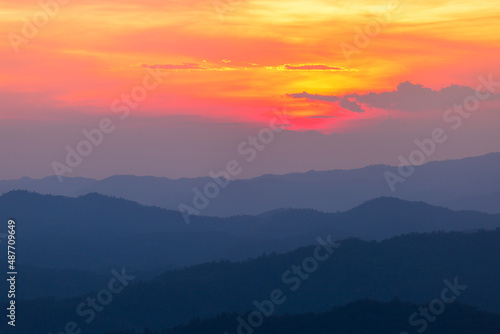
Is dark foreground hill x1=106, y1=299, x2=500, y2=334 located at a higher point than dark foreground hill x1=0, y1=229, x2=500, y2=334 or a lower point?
lower

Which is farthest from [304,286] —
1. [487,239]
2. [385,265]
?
[487,239]

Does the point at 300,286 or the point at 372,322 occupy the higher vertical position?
the point at 300,286

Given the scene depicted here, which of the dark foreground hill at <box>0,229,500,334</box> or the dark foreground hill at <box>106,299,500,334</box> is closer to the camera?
Answer: the dark foreground hill at <box>106,299,500,334</box>

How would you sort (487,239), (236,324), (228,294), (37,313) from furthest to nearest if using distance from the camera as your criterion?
(487,239) < (228,294) < (37,313) < (236,324)

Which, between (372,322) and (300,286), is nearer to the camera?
(372,322)

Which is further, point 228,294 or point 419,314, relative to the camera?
Answer: point 228,294

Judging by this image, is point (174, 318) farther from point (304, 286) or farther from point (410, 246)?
point (410, 246)
